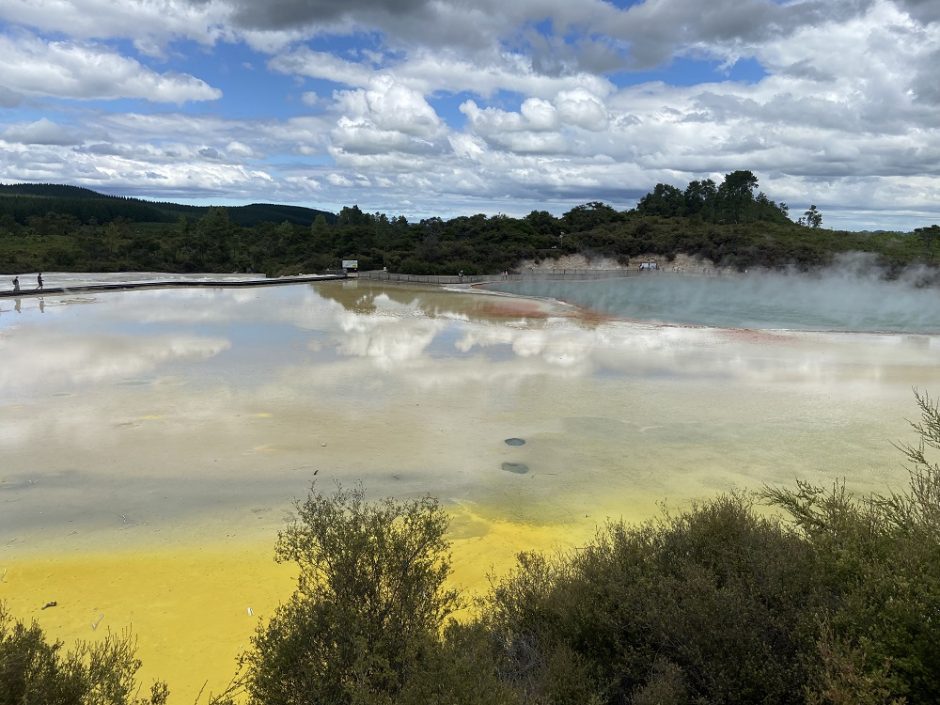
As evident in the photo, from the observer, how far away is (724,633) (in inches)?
143

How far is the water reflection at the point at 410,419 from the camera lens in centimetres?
725

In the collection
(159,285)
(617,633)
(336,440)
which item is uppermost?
(617,633)

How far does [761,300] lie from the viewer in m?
33.1

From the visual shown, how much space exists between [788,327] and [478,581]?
20.8m

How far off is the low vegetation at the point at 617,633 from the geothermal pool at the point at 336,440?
1.16 meters

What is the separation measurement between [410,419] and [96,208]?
296ft

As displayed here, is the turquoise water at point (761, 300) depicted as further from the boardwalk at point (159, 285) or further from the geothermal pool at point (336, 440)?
the boardwalk at point (159, 285)

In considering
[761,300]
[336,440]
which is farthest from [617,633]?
[761,300]

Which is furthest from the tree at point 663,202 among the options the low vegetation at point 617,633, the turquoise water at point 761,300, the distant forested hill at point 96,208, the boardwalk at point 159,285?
the low vegetation at point 617,633

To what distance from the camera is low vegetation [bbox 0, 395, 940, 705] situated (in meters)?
3.15

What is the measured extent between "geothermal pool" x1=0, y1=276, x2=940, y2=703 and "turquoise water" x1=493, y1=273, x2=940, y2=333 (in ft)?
19.6

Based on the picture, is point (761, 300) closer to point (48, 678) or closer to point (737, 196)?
point (48, 678)

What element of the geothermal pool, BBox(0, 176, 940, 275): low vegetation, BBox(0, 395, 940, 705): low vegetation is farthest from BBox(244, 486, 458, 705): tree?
BBox(0, 176, 940, 275): low vegetation

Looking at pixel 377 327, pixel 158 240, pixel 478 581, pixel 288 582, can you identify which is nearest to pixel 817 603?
pixel 478 581
